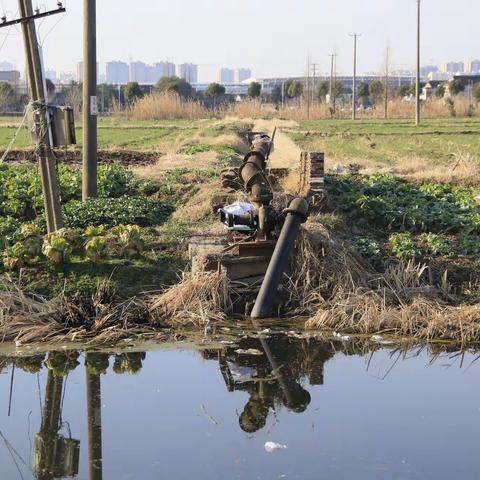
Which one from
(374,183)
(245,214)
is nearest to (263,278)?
(245,214)

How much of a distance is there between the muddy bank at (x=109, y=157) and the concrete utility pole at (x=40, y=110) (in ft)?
30.9

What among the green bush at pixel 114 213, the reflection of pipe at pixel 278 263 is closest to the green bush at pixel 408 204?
the green bush at pixel 114 213

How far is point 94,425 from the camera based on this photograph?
22.5ft

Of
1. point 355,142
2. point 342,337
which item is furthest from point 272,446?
point 355,142

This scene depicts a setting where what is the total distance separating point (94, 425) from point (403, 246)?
5.37m

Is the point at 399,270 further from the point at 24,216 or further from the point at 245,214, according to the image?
the point at 24,216

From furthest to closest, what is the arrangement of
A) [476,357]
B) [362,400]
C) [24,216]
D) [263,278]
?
[24,216]
[263,278]
[476,357]
[362,400]

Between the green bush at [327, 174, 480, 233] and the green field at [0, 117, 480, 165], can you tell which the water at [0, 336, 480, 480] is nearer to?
the green bush at [327, 174, 480, 233]

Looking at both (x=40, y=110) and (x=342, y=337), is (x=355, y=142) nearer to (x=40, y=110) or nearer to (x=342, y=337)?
(x=40, y=110)

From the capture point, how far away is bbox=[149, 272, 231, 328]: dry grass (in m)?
9.41

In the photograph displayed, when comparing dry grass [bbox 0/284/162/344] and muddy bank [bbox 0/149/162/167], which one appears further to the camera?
muddy bank [bbox 0/149/162/167]

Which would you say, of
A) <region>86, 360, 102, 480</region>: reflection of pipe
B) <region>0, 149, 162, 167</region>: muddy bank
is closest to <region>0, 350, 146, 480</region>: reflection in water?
<region>86, 360, 102, 480</region>: reflection of pipe

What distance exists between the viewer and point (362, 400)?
7.46m

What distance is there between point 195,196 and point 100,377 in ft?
20.2
